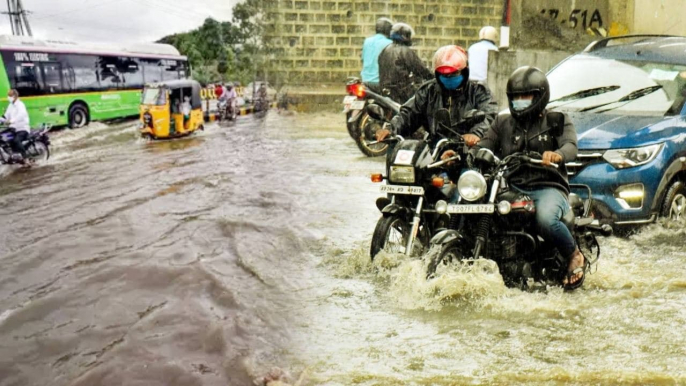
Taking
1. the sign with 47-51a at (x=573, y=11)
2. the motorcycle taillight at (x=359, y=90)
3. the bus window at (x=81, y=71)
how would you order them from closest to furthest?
the motorcycle taillight at (x=359, y=90), the sign with 47-51a at (x=573, y=11), the bus window at (x=81, y=71)

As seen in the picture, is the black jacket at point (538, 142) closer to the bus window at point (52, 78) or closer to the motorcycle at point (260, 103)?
the bus window at point (52, 78)

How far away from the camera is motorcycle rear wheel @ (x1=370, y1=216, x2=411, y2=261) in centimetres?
550

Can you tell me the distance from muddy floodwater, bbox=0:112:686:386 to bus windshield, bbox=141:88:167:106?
10.2 m

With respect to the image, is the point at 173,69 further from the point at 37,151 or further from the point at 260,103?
the point at 37,151

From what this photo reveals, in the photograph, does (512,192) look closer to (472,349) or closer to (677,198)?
(472,349)

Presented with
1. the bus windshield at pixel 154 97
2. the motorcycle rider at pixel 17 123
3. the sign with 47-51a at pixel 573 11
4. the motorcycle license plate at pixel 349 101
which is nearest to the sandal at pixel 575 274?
the motorcycle license plate at pixel 349 101

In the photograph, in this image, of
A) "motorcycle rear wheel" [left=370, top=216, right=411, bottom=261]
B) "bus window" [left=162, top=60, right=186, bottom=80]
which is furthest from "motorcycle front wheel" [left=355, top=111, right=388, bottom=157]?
"bus window" [left=162, top=60, right=186, bottom=80]

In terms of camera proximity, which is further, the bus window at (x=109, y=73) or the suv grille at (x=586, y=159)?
the bus window at (x=109, y=73)

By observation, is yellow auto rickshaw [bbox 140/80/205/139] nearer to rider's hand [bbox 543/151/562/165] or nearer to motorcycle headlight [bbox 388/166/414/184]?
motorcycle headlight [bbox 388/166/414/184]

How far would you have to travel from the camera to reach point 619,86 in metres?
7.47

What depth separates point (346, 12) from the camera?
25.7 m

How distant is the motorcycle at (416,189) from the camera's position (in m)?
5.29

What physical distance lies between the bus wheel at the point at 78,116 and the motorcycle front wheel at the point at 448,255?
21.7 metres

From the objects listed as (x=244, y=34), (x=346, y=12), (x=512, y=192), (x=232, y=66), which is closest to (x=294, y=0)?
(x=346, y=12)
